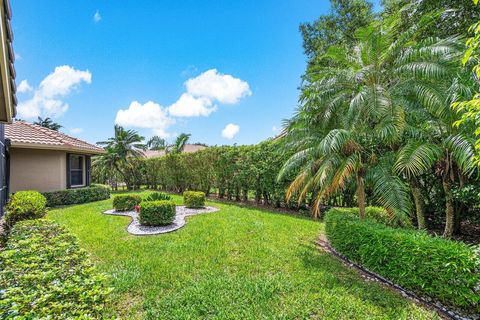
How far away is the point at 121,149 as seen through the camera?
85.0ft

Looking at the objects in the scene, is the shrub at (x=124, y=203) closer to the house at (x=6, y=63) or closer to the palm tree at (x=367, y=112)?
the house at (x=6, y=63)

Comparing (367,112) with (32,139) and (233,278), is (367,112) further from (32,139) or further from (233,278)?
(32,139)

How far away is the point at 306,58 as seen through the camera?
63.3ft

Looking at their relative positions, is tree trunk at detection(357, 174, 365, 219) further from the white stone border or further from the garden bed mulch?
the white stone border

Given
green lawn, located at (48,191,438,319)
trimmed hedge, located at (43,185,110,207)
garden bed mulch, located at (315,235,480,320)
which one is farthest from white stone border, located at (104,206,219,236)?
garden bed mulch, located at (315,235,480,320)

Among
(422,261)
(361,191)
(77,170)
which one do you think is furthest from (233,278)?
(77,170)

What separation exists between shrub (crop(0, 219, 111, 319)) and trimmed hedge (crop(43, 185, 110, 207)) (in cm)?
1125

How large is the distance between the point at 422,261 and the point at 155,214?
7.87 m

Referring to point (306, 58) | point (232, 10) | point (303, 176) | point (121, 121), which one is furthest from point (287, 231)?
point (121, 121)

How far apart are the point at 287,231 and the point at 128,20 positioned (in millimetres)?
11161

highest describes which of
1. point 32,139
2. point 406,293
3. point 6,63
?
point 32,139

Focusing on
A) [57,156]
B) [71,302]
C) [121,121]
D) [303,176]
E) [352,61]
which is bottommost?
[71,302]

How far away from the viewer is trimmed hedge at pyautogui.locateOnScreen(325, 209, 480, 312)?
3463mm

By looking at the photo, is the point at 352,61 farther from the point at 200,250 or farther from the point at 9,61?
the point at 9,61
